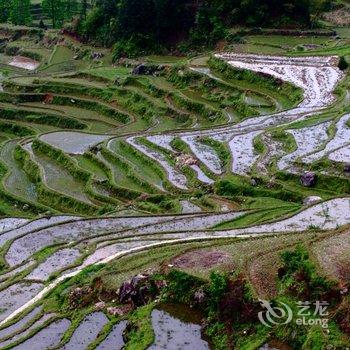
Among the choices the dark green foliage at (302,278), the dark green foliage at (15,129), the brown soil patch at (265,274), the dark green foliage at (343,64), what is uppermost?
the dark green foliage at (302,278)

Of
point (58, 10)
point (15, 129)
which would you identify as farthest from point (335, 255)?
point (58, 10)

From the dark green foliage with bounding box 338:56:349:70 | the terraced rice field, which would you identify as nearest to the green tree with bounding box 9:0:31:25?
the terraced rice field

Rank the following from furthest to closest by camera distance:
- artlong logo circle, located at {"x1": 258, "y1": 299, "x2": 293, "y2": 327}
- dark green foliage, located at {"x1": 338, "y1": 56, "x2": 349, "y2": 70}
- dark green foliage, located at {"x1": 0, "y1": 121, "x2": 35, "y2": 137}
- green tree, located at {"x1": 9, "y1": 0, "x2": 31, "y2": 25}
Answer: green tree, located at {"x1": 9, "y1": 0, "x2": 31, "y2": 25}, dark green foliage, located at {"x1": 0, "y1": 121, "x2": 35, "y2": 137}, dark green foliage, located at {"x1": 338, "y1": 56, "x2": 349, "y2": 70}, artlong logo circle, located at {"x1": 258, "y1": 299, "x2": 293, "y2": 327}

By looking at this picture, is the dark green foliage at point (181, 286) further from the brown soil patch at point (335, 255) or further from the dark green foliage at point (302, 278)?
the brown soil patch at point (335, 255)

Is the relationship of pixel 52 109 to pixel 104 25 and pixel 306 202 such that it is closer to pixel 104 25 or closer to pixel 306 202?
pixel 104 25

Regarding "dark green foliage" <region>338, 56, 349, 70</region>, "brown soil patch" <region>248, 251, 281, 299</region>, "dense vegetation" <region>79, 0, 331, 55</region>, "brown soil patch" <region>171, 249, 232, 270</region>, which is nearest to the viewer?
"brown soil patch" <region>248, 251, 281, 299</region>

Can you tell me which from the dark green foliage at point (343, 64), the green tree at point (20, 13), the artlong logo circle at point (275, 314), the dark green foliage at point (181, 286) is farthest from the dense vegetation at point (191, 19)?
the artlong logo circle at point (275, 314)

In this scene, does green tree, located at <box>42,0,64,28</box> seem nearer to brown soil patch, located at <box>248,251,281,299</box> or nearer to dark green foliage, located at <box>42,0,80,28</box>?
dark green foliage, located at <box>42,0,80,28</box>
